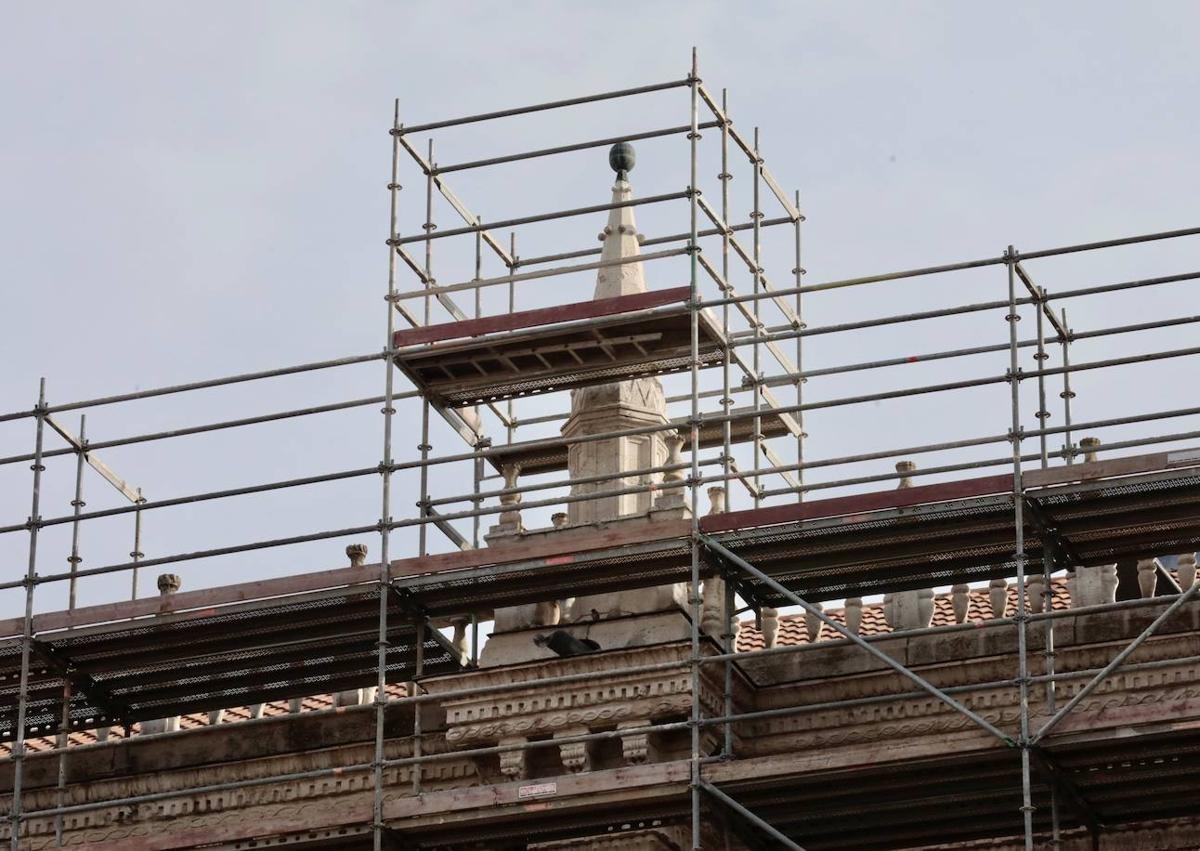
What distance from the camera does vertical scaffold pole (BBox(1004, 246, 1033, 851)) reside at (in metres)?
32.6

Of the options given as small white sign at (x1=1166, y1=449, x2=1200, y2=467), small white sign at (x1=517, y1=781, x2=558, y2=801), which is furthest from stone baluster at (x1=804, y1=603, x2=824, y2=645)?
small white sign at (x1=1166, y1=449, x2=1200, y2=467)

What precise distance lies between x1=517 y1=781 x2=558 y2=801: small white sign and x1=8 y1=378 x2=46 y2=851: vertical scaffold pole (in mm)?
4802

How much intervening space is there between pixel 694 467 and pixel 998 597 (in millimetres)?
2955

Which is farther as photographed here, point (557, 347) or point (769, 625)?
point (557, 347)

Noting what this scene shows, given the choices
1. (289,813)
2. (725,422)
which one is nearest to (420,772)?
(289,813)

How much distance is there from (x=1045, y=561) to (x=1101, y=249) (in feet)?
9.15

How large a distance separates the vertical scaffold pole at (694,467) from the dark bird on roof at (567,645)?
100cm

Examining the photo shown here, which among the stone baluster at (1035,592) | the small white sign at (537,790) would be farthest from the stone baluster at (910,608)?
the small white sign at (537,790)

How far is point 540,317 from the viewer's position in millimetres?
36969

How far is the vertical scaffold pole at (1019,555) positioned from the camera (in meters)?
32.6

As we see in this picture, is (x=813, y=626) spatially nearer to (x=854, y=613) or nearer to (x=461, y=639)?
(x=854, y=613)

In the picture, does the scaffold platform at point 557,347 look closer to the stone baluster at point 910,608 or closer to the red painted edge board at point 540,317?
the red painted edge board at point 540,317

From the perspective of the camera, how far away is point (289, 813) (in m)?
36.6

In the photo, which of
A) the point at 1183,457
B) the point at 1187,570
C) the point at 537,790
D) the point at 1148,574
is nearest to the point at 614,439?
the point at 537,790
